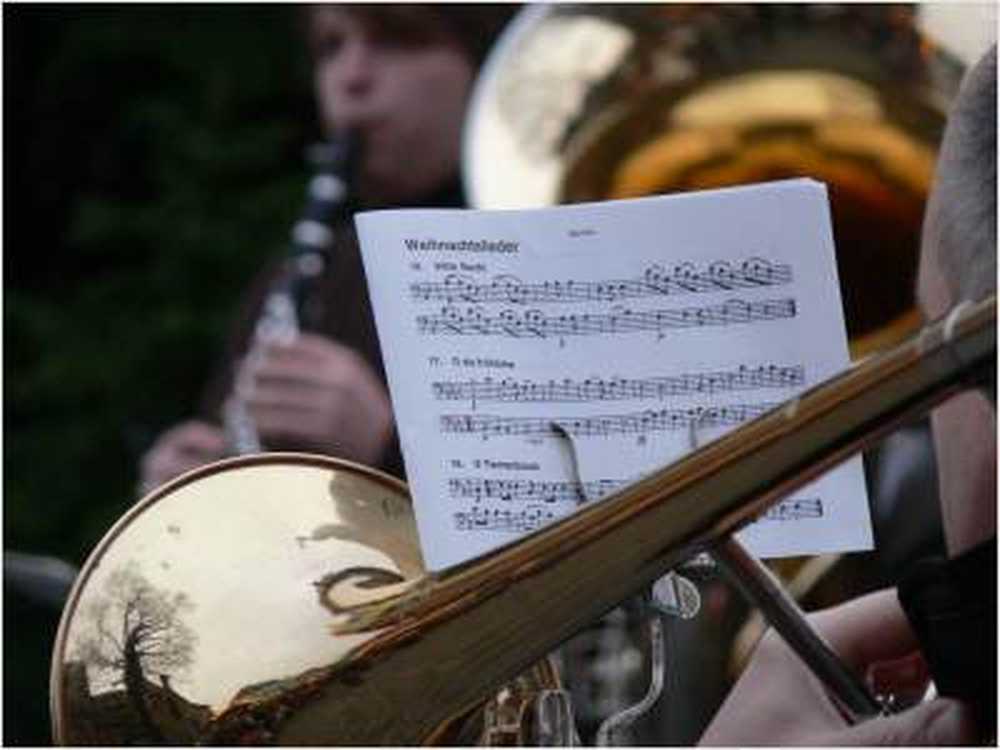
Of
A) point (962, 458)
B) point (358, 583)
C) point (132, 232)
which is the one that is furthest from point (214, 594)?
point (132, 232)

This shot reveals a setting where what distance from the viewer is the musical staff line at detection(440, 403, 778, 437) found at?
1448 mm

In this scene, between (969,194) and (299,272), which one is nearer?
(969,194)

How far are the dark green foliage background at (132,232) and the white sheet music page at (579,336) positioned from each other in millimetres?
3658

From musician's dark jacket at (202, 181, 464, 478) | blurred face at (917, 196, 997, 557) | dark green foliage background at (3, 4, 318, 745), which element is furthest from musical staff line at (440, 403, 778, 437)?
dark green foliage background at (3, 4, 318, 745)

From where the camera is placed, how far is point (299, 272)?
3629mm

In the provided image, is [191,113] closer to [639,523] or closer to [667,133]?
[667,133]

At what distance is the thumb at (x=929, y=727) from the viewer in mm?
1295

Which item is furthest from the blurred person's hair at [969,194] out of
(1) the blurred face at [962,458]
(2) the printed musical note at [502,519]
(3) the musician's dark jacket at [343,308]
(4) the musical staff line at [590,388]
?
Result: (3) the musician's dark jacket at [343,308]

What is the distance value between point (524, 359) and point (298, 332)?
83.8 inches

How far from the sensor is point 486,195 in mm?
3264

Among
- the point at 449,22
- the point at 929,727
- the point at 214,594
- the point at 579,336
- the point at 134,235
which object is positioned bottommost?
the point at 929,727

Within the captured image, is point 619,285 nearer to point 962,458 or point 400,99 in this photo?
point 962,458

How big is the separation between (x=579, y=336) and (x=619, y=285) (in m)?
0.03

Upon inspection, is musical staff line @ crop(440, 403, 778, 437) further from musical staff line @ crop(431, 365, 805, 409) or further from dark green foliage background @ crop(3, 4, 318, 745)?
dark green foliage background @ crop(3, 4, 318, 745)
